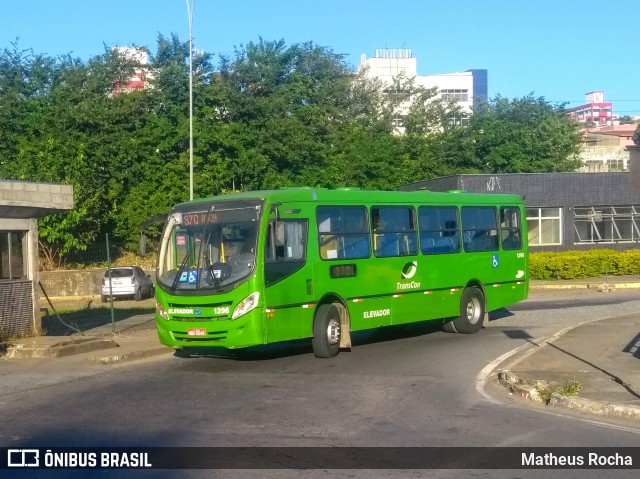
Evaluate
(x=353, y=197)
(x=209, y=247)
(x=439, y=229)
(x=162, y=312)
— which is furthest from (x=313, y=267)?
(x=439, y=229)

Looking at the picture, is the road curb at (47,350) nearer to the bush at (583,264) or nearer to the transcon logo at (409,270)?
the transcon logo at (409,270)

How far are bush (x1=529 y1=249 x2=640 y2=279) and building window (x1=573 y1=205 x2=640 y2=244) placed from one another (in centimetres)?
333

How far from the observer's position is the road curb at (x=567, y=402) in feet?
34.8

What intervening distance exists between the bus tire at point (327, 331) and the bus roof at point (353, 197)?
2.00 metres

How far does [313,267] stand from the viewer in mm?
16000

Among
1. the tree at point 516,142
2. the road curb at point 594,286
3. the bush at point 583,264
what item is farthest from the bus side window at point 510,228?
the tree at point 516,142

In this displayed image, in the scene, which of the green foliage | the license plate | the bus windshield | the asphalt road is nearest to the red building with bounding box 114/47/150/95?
the green foliage

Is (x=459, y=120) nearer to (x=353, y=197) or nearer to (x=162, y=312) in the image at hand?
(x=353, y=197)

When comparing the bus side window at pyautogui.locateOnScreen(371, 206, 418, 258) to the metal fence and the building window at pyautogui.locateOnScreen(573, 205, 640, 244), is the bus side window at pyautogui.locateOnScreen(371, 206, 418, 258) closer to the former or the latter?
the metal fence

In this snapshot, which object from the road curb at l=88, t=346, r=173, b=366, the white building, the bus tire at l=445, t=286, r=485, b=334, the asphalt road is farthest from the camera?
the white building

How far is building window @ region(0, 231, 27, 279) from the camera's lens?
1858 centimetres

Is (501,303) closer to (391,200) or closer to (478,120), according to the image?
(391,200)

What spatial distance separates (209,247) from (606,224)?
33256 mm

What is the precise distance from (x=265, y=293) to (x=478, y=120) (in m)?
42.1
